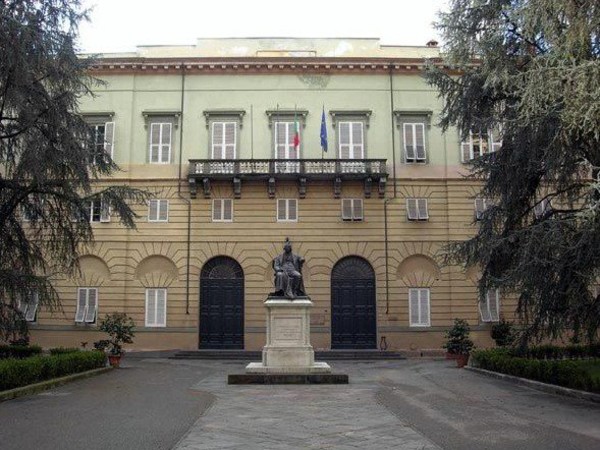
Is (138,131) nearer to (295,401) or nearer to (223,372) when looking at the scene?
(223,372)

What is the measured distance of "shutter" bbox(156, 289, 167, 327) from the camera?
3089cm

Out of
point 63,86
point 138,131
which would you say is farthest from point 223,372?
point 138,131

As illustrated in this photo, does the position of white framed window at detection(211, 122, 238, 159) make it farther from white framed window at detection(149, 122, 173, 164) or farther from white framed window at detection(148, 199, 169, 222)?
white framed window at detection(148, 199, 169, 222)

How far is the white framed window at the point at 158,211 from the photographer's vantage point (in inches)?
1248

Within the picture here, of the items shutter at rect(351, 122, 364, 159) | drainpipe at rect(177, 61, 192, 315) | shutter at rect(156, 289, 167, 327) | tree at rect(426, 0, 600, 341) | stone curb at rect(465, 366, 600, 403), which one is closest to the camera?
tree at rect(426, 0, 600, 341)

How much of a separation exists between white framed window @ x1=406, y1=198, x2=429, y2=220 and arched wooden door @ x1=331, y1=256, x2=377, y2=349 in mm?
3309

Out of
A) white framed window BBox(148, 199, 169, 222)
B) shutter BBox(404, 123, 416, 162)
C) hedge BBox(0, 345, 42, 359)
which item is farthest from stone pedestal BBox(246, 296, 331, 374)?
shutter BBox(404, 123, 416, 162)

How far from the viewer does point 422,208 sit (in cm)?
3173

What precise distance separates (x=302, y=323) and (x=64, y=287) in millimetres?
18165

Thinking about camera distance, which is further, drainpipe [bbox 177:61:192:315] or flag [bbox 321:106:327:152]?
drainpipe [bbox 177:61:192:315]

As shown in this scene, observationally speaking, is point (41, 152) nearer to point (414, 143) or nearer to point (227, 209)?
point (227, 209)

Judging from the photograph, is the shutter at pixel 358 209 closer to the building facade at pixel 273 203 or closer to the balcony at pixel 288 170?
the building facade at pixel 273 203

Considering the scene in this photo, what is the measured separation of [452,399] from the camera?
13875 millimetres

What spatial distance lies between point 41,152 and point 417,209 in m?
19.9
